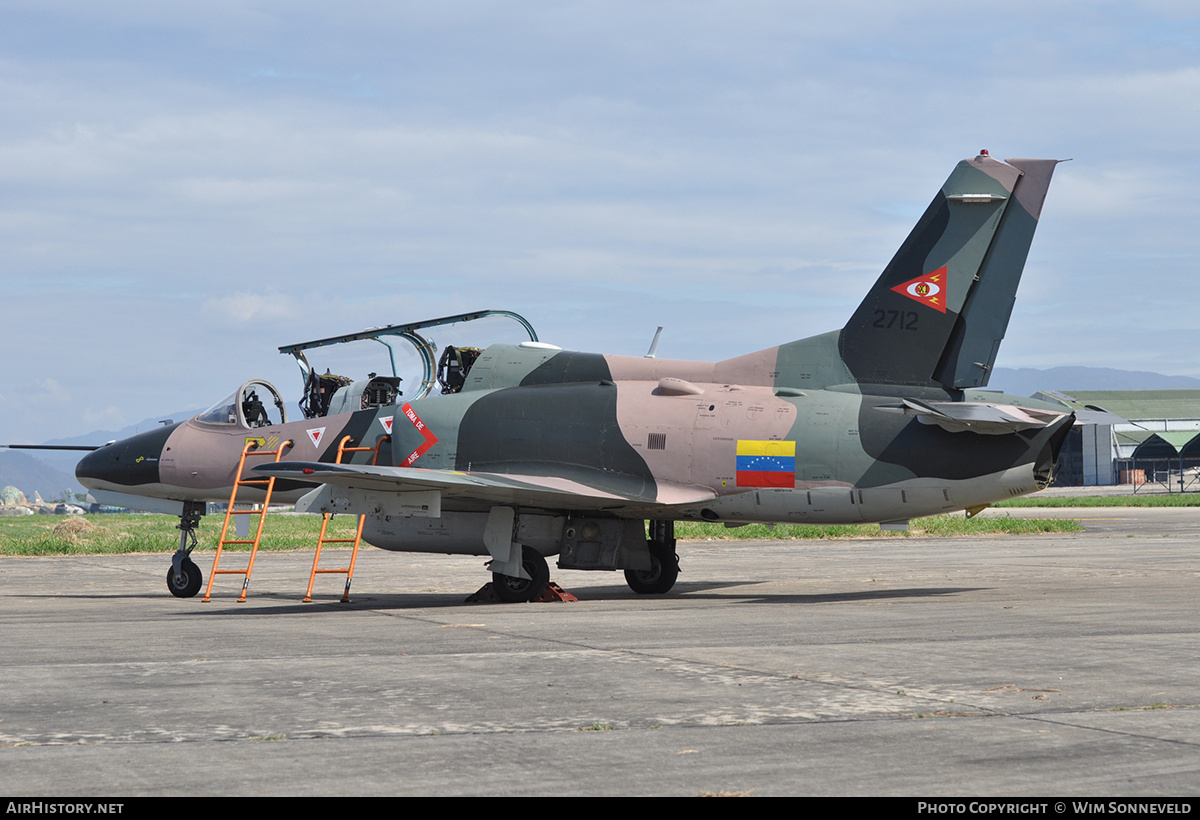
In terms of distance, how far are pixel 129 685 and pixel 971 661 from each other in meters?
6.32

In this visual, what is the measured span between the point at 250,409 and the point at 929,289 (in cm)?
1107

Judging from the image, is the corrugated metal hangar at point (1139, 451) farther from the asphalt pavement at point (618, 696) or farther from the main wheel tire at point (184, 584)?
the asphalt pavement at point (618, 696)

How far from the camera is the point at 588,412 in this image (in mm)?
16750

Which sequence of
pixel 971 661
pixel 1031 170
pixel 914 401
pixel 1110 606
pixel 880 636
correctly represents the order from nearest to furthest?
pixel 971 661
pixel 880 636
pixel 1110 606
pixel 914 401
pixel 1031 170

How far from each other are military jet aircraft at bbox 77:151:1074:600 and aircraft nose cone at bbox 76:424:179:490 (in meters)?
2.21

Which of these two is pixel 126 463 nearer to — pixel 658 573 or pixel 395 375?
pixel 395 375

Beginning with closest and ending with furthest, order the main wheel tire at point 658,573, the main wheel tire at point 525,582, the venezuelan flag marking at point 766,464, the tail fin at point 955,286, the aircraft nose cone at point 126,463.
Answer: the venezuelan flag marking at point 766,464, the tail fin at point 955,286, the main wheel tire at point 525,582, the main wheel tire at point 658,573, the aircraft nose cone at point 126,463

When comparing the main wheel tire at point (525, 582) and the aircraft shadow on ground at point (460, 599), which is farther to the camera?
the main wheel tire at point (525, 582)

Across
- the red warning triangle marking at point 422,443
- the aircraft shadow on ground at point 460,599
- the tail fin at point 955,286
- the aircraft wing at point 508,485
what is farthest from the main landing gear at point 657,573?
the tail fin at point 955,286

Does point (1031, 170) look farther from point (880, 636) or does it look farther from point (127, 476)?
point (127, 476)

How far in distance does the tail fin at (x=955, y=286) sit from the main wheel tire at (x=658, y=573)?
4093mm

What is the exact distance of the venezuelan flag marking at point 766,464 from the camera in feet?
50.9

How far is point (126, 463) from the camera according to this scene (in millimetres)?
19812

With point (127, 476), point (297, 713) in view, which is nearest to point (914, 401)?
point (297, 713)
